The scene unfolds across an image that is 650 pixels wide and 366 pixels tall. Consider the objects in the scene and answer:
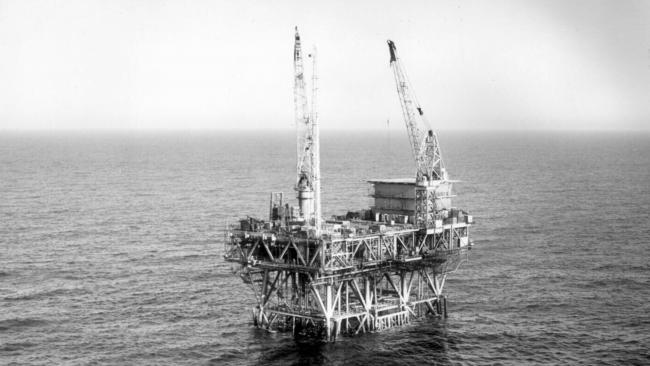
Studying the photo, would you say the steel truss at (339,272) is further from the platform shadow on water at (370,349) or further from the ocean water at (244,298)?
the ocean water at (244,298)

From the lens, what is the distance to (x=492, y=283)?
104125mm

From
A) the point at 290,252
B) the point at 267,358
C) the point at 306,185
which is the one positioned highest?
the point at 306,185

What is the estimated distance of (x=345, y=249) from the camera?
3228 inches

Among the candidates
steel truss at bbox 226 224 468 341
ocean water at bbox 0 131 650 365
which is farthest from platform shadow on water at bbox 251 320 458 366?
steel truss at bbox 226 224 468 341

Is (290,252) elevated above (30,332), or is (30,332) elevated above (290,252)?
(290,252)

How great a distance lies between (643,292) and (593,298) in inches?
284

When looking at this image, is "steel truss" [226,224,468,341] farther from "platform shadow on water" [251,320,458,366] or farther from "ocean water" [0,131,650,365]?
"ocean water" [0,131,650,365]

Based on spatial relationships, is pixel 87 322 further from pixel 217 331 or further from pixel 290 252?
pixel 290 252

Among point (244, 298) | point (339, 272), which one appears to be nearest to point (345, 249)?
point (339, 272)

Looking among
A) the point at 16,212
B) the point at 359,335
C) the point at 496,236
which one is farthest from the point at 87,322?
the point at 16,212

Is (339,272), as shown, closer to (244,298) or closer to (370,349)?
(370,349)

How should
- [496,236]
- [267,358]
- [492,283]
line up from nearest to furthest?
1. [267,358]
2. [492,283]
3. [496,236]

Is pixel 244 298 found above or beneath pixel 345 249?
beneath

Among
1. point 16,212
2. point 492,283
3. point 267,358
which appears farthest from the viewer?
point 16,212
